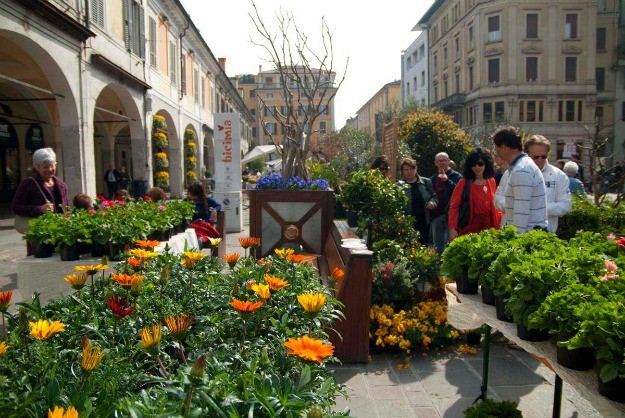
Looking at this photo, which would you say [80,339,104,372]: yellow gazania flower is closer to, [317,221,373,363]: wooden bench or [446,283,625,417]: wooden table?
[446,283,625,417]: wooden table

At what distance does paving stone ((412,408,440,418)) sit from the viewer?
125 inches

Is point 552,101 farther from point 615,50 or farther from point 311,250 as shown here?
point 311,250

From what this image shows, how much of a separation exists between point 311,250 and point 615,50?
41027 mm

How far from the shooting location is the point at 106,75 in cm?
1341

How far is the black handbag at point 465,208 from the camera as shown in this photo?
500cm

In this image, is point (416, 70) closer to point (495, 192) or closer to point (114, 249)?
point (495, 192)

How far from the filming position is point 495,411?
2516 millimetres

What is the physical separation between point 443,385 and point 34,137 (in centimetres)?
1725

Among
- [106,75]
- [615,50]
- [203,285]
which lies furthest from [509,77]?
[203,285]

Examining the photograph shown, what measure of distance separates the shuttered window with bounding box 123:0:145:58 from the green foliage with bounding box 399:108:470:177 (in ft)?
29.2

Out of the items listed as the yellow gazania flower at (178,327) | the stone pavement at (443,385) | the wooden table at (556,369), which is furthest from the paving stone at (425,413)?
the yellow gazania flower at (178,327)

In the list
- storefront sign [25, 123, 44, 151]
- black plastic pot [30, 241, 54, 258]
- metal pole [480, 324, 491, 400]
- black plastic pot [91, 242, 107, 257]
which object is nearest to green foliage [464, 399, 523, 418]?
metal pole [480, 324, 491, 400]

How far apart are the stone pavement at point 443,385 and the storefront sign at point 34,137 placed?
16493 millimetres

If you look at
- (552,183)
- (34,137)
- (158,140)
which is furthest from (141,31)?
(552,183)
